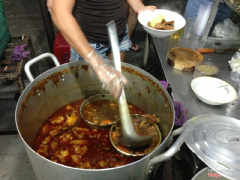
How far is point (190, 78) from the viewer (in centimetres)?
193

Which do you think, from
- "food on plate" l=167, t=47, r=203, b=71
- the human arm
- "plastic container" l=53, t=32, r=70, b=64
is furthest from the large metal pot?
"plastic container" l=53, t=32, r=70, b=64

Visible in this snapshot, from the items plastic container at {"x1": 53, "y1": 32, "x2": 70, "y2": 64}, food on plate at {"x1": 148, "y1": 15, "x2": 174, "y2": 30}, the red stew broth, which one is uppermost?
food on plate at {"x1": 148, "y1": 15, "x2": 174, "y2": 30}

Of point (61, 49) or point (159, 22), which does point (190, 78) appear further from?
point (61, 49)

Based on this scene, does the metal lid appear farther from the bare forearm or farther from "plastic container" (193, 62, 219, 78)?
the bare forearm

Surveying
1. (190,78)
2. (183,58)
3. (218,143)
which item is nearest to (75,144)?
(218,143)

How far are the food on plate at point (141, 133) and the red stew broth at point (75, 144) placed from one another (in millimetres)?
70

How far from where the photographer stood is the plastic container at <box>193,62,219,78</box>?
6.09 ft

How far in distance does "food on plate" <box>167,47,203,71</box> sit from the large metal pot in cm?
48

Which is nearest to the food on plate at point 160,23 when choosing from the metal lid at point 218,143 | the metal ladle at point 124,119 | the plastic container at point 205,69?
the plastic container at point 205,69

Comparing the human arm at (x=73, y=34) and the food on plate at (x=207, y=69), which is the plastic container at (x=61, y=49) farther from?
the food on plate at (x=207, y=69)

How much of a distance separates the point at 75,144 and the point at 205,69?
4.37 feet

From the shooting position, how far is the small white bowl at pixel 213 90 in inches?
64.6

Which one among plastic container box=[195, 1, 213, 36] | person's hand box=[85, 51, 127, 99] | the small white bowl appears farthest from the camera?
plastic container box=[195, 1, 213, 36]

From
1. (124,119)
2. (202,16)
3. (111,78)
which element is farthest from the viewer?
(202,16)
